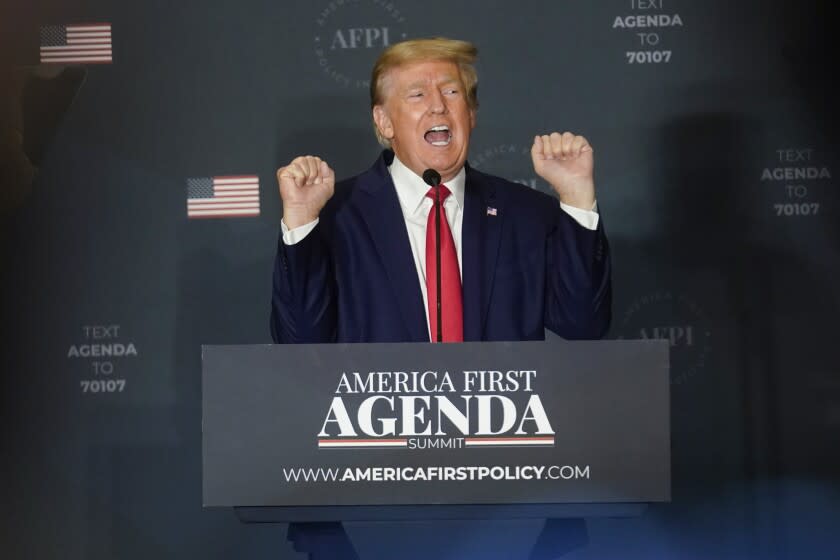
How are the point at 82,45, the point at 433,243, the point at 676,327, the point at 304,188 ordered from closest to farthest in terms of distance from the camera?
the point at 304,188 < the point at 433,243 < the point at 676,327 < the point at 82,45

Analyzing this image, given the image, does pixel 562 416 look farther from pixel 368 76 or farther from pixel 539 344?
pixel 368 76

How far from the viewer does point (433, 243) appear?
10.5 feet

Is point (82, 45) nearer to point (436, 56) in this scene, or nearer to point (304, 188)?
point (436, 56)

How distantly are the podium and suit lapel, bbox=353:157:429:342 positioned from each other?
790mm

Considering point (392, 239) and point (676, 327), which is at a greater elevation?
point (392, 239)

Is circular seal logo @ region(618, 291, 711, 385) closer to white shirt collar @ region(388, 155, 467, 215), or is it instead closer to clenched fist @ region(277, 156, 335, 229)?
white shirt collar @ region(388, 155, 467, 215)

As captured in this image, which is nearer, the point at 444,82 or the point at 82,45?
the point at 444,82

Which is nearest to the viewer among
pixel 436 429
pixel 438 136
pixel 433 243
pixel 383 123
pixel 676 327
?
pixel 436 429

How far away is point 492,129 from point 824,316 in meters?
1.37

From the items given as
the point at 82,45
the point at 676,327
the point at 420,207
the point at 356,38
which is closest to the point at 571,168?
the point at 420,207

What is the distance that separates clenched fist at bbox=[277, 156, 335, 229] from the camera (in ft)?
9.38

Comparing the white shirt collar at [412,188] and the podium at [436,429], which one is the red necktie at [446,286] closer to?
the white shirt collar at [412,188]

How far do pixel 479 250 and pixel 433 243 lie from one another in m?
0.17

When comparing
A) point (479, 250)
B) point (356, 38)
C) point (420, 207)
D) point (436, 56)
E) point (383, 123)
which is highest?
point (356, 38)
